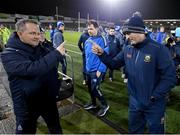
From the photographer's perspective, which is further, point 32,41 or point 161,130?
point 161,130

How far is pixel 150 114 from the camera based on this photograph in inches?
132

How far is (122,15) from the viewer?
66188 millimetres

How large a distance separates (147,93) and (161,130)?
59 centimetres

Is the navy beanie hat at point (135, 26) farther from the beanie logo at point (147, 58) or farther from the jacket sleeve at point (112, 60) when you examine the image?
the jacket sleeve at point (112, 60)

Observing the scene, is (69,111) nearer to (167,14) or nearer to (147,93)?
(147,93)

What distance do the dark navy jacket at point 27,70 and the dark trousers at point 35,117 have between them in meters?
0.07

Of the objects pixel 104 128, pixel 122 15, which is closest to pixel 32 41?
pixel 104 128

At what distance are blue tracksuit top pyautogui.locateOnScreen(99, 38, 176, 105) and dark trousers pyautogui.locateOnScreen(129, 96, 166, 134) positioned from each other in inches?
3.8

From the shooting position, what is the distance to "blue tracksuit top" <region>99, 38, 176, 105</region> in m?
3.18

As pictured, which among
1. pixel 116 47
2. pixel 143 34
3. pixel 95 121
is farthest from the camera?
A: pixel 116 47

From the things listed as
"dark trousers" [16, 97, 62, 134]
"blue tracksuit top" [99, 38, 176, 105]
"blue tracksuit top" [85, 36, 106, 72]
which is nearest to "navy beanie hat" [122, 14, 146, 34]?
"blue tracksuit top" [99, 38, 176, 105]

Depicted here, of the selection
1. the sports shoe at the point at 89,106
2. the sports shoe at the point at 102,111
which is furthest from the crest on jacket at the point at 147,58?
the sports shoe at the point at 89,106

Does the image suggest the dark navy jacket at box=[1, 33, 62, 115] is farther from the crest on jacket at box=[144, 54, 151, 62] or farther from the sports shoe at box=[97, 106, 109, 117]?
the sports shoe at box=[97, 106, 109, 117]

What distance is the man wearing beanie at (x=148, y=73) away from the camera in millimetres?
3189
